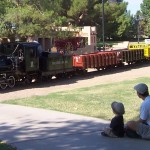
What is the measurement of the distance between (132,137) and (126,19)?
7541cm

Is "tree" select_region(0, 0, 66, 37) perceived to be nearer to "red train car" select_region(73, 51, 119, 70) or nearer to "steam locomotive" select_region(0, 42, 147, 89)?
"red train car" select_region(73, 51, 119, 70)

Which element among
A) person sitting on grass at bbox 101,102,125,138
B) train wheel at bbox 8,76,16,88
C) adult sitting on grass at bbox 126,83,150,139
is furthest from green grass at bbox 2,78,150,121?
train wheel at bbox 8,76,16,88

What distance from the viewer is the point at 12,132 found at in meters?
9.60

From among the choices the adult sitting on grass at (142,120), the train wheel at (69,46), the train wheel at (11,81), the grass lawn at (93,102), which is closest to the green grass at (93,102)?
the grass lawn at (93,102)

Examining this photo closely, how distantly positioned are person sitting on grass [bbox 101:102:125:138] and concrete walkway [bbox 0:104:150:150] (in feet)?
0.42

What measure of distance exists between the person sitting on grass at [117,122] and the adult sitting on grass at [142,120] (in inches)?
6.9

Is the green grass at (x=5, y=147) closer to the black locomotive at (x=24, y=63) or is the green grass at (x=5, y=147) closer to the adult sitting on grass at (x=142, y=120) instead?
the adult sitting on grass at (x=142, y=120)

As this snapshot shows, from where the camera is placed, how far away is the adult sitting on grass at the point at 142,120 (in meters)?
8.07

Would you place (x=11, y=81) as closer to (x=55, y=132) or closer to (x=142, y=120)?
(x=55, y=132)

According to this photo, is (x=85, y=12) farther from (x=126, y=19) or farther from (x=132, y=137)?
(x=132, y=137)

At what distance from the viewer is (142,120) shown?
816cm

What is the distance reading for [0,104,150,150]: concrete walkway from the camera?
8047 millimetres

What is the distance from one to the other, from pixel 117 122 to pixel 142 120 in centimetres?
52

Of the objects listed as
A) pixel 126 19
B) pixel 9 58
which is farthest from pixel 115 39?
pixel 9 58
